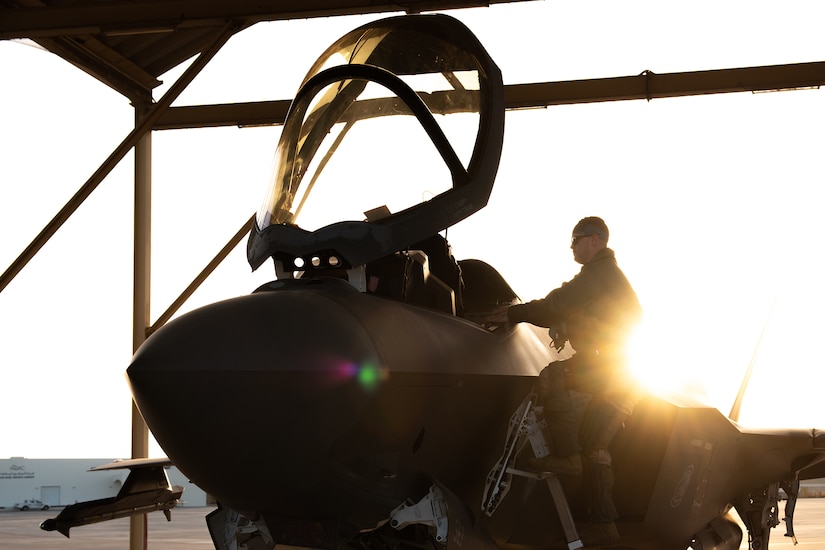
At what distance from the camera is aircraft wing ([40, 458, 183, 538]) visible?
698cm

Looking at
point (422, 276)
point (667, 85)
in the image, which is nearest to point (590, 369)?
point (422, 276)

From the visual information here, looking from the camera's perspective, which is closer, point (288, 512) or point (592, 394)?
point (288, 512)

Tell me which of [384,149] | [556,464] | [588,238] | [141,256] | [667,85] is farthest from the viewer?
[141,256]

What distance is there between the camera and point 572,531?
471cm

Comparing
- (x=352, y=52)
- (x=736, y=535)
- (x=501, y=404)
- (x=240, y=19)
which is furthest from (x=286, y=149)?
(x=240, y=19)

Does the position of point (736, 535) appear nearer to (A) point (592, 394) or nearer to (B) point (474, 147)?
(A) point (592, 394)

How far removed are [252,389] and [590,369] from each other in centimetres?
191

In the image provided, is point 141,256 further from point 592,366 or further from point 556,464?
point 556,464

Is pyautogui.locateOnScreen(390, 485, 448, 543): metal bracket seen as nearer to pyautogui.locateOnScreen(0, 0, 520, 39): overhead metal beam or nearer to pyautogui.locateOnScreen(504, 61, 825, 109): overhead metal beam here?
pyautogui.locateOnScreen(0, 0, 520, 39): overhead metal beam

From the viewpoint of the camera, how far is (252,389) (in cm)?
368

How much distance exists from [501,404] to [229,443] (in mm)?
1527

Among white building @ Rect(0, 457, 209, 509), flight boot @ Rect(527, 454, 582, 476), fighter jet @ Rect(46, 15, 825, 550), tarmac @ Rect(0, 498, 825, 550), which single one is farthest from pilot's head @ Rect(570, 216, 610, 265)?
white building @ Rect(0, 457, 209, 509)

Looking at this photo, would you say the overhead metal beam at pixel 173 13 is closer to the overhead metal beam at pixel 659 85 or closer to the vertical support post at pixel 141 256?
the overhead metal beam at pixel 659 85

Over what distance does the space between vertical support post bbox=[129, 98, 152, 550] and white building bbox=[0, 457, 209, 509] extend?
128 ft
